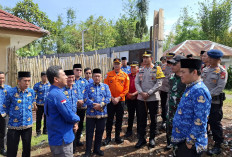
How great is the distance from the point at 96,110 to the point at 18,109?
5.32ft

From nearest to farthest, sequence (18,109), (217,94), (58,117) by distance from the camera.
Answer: (58,117), (18,109), (217,94)

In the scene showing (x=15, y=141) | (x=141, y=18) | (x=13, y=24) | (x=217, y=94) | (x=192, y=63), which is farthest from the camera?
(x=141, y=18)

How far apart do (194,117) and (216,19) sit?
2550 cm

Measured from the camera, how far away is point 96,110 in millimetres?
4215

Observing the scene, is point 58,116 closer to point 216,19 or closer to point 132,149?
point 132,149

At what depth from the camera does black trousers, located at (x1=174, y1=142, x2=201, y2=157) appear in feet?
7.51

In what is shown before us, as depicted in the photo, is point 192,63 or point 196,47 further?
point 196,47

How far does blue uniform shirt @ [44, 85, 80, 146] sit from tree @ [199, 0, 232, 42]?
2532 centimetres

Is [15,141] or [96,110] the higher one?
[96,110]

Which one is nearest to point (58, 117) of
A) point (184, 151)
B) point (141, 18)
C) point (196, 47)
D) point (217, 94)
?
point (184, 151)

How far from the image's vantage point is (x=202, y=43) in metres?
22.2

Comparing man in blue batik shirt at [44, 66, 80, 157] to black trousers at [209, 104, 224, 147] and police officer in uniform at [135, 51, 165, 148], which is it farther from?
black trousers at [209, 104, 224, 147]

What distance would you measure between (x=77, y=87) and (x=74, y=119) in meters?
2.27

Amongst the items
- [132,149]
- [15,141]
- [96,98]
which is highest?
[96,98]
